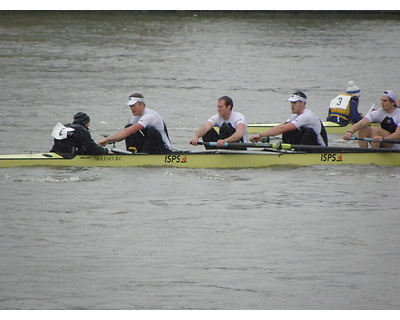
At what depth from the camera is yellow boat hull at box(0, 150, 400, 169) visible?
16.6 metres

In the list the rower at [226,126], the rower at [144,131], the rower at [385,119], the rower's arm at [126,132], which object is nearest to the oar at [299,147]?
the rower at [226,126]

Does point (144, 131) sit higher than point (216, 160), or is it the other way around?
point (144, 131)

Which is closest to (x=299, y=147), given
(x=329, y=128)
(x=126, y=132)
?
(x=126, y=132)

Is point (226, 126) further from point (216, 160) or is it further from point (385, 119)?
point (385, 119)

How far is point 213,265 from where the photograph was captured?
12.6 metres

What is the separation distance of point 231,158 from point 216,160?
0.91ft

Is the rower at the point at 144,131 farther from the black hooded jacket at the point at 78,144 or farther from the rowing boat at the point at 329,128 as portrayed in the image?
the rowing boat at the point at 329,128

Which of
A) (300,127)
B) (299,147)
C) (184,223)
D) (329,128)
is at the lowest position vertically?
(184,223)

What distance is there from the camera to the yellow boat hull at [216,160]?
653 inches

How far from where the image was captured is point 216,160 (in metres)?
17.1

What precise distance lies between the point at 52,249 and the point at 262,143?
5243 mm

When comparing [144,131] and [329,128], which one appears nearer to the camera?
[144,131]

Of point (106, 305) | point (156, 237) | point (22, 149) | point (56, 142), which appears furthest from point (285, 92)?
point (106, 305)

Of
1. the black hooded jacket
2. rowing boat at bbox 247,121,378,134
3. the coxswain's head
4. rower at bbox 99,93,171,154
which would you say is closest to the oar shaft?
rower at bbox 99,93,171,154
